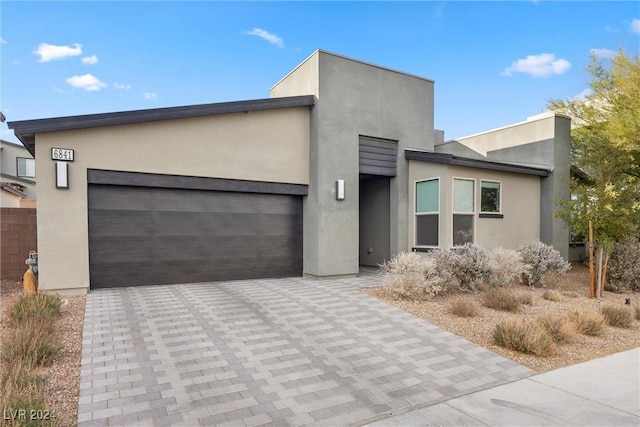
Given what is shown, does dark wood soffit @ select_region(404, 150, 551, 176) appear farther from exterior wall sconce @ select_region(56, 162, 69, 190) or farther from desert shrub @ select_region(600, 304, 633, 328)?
exterior wall sconce @ select_region(56, 162, 69, 190)

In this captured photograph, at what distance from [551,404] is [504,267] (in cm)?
558

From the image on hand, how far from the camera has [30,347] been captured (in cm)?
417

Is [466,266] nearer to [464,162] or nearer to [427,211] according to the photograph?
[427,211]

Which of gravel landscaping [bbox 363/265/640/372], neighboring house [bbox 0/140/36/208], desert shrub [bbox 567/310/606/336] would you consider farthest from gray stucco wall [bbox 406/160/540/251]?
neighboring house [bbox 0/140/36/208]

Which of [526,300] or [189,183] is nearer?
[526,300]

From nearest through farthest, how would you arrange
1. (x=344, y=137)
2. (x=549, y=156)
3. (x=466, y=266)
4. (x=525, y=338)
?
(x=525, y=338) → (x=466, y=266) → (x=344, y=137) → (x=549, y=156)

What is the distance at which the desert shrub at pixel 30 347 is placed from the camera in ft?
13.4

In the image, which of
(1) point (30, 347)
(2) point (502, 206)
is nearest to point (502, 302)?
(2) point (502, 206)

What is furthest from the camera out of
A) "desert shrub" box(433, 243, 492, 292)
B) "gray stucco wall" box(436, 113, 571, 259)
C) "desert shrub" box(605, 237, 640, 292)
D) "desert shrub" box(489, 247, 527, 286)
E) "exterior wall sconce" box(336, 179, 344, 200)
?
"gray stucco wall" box(436, 113, 571, 259)

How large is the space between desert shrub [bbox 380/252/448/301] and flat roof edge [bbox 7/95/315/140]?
5.01 m

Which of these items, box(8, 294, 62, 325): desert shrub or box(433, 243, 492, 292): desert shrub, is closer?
box(8, 294, 62, 325): desert shrub

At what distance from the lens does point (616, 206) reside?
8922 millimetres

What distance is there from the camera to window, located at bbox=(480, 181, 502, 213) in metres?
10.9

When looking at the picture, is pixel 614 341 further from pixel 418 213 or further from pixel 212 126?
pixel 212 126
